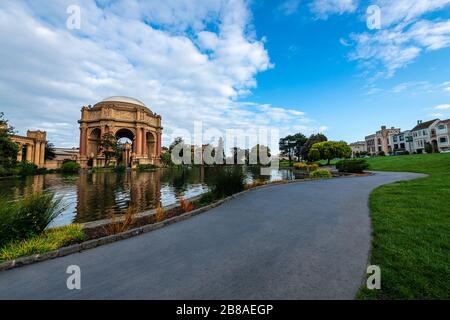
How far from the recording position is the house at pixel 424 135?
56.2 metres

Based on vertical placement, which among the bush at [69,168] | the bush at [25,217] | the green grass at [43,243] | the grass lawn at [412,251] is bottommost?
the grass lawn at [412,251]

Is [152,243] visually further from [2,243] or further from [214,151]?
[214,151]

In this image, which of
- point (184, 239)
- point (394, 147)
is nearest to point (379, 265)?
point (184, 239)

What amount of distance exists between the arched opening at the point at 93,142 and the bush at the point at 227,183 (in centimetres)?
6309

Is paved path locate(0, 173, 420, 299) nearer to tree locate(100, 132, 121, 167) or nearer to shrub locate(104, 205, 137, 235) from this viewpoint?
shrub locate(104, 205, 137, 235)

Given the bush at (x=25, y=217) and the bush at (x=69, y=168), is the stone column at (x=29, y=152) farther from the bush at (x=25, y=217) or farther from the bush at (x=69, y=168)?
the bush at (x=25, y=217)

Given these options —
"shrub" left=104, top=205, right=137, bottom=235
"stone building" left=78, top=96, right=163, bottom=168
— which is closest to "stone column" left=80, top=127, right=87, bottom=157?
"stone building" left=78, top=96, right=163, bottom=168

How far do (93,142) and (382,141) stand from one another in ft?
332


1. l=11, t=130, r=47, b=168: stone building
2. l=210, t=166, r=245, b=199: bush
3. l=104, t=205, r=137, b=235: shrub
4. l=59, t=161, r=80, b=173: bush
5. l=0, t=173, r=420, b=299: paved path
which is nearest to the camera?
l=0, t=173, r=420, b=299: paved path

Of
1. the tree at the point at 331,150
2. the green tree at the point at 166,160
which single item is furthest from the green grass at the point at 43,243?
the green tree at the point at 166,160

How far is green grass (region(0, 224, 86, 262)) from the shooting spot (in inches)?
133

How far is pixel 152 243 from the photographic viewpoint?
4.12 metres

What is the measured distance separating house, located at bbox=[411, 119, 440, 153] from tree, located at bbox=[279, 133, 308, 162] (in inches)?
1215
